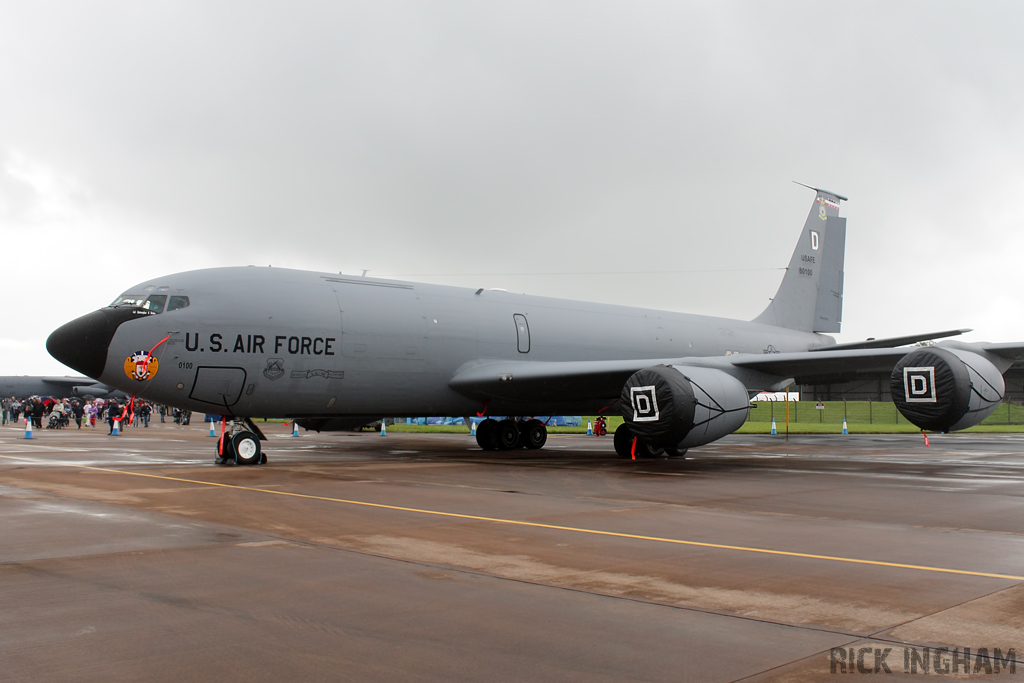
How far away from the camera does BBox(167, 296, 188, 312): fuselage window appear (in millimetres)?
14805

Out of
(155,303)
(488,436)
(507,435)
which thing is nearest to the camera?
(155,303)

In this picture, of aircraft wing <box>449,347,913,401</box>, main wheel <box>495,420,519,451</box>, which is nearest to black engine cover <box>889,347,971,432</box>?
aircraft wing <box>449,347,913,401</box>

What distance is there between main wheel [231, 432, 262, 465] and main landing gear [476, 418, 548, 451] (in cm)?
739

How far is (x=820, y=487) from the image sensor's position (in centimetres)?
1165

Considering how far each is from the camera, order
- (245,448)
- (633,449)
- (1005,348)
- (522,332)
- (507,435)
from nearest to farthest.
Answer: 1. (245,448)
2. (1005,348)
3. (633,449)
4. (522,332)
5. (507,435)

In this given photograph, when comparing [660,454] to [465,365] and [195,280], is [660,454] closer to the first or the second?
[465,365]

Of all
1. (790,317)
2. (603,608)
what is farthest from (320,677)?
(790,317)

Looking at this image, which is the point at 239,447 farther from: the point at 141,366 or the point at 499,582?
the point at 499,582

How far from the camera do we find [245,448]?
15.2 meters

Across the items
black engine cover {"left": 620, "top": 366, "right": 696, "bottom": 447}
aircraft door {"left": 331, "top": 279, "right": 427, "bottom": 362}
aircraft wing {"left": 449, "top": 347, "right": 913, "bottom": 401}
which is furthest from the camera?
aircraft door {"left": 331, "top": 279, "right": 427, "bottom": 362}

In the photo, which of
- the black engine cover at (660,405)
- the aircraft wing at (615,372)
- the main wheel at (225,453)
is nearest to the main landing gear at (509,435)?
the aircraft wing at (615,372)

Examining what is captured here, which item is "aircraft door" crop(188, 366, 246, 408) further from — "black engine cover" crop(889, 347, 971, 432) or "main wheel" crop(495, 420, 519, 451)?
"black engine cover" crop(889, 347, 971, 432)

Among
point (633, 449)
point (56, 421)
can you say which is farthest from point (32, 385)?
point (633, 449)

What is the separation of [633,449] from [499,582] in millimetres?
12743
